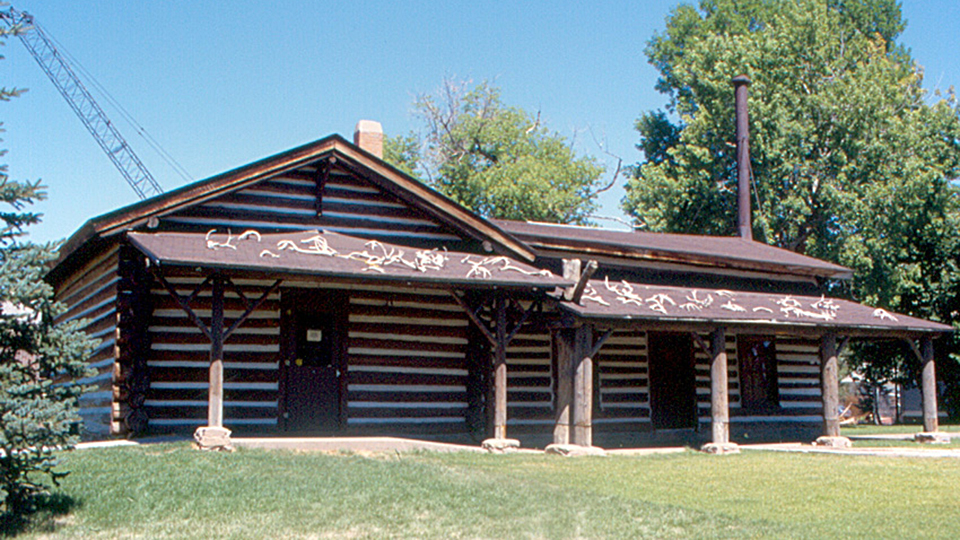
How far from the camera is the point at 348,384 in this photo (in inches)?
663

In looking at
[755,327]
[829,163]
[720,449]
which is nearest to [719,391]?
[720,449]

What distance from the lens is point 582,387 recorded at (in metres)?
15.5

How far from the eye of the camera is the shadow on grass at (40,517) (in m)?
8.52

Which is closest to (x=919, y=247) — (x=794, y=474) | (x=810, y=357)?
(x=810, y=357)

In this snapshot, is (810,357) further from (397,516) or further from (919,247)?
(397,516)

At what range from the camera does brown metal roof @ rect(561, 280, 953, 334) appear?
16500 mm

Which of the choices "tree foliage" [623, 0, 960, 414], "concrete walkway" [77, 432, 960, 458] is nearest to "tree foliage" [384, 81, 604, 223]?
"tree foliage" [623, 0, 960, 414]

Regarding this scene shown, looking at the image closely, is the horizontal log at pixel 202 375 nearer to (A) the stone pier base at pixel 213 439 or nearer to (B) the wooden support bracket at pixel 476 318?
(A) the stone pier base at pixel 213 439

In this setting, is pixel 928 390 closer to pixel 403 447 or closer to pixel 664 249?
pixel 664 249

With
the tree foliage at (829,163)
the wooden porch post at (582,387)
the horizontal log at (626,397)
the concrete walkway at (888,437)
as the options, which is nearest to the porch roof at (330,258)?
the wooden porch post at (582,387)

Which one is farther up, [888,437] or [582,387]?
[582,387]

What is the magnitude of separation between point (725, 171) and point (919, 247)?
24.3 ft

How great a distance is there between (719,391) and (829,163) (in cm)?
1773

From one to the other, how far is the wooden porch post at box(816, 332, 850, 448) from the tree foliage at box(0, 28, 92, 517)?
14335 mm
